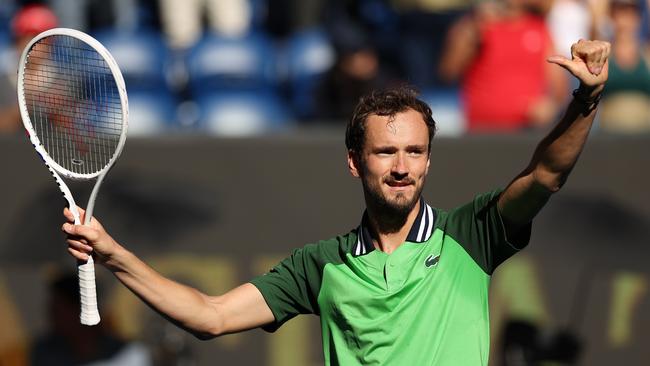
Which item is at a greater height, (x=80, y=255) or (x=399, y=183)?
(x=399, y=183)

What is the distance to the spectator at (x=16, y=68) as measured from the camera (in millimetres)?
8625

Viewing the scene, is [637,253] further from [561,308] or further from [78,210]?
[78,210]

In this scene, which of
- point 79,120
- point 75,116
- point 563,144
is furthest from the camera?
point 75,116

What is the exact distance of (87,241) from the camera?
13.9ft

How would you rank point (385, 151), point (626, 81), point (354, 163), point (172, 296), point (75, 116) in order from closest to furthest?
point (385, 151)
point (172, 296)
point (354, 163)
point (75, 116)
point (626, 81)

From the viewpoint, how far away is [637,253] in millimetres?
8148

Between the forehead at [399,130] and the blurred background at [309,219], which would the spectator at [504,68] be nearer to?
the blurred background at [309,219]

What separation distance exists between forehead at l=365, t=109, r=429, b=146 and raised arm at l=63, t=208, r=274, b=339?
2.33 ft

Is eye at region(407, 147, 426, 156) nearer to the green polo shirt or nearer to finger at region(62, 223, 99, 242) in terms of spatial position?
the green polo shirt

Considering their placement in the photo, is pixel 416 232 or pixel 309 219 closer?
pixel 416 232

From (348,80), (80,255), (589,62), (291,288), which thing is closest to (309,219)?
(348,80)

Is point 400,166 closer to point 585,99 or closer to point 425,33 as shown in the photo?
point 585,99

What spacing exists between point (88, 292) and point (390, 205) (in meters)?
1.05

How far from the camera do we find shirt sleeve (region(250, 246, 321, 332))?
14.9 feet
